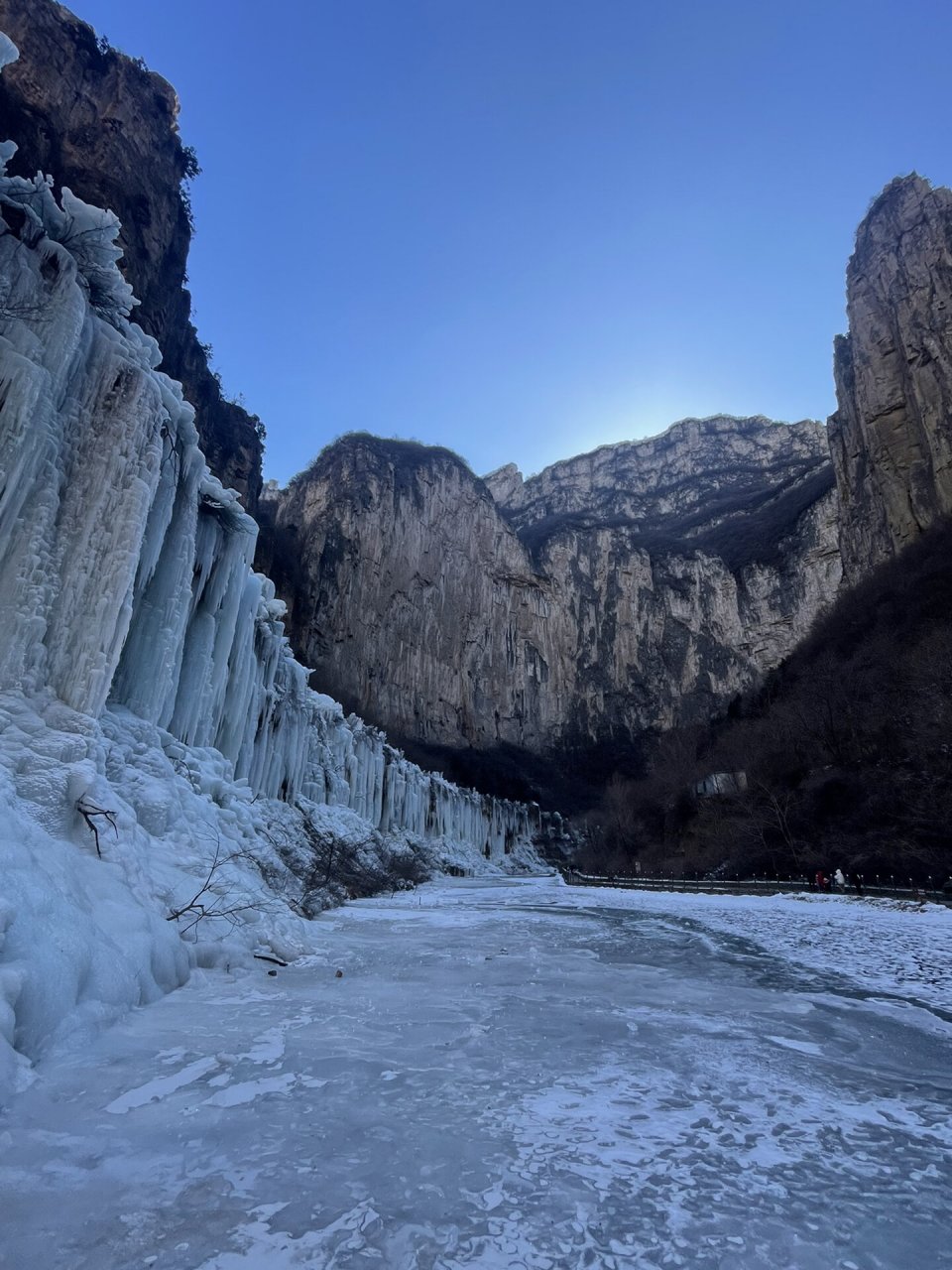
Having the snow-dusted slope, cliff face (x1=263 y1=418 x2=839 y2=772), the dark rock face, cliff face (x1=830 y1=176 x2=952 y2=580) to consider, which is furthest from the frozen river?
cliff face (x1=263 y1=418 x2=839 y2=772)

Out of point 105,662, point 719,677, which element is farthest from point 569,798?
point 105,662

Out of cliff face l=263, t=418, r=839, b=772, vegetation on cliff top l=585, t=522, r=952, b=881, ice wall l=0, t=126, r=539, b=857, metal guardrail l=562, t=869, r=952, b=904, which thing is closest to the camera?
ice wall l=0, t=126, r=539, b=857

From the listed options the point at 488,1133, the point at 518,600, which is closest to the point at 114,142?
the point at 488,1133

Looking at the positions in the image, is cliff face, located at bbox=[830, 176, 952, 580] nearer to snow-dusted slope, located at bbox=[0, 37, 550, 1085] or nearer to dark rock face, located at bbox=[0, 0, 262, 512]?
snow-dusted slope, located at bbox=[0, 37, 550, 1085]

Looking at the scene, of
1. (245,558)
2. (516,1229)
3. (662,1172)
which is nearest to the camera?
(516,1229)

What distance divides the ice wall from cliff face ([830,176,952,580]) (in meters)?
37.4

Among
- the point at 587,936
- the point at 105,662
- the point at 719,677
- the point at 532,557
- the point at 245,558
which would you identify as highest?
the point at 532,557

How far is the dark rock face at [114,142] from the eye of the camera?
2620 cm

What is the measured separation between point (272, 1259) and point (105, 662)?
6829 mm

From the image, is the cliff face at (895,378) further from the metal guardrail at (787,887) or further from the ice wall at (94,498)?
the ice wall at (94,498)

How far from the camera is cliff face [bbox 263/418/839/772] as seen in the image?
59.3 m

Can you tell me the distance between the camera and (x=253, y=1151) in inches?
96.3

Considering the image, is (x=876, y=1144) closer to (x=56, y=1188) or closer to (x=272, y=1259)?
(x=272, y=1259)

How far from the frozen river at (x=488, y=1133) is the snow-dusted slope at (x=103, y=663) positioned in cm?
61
